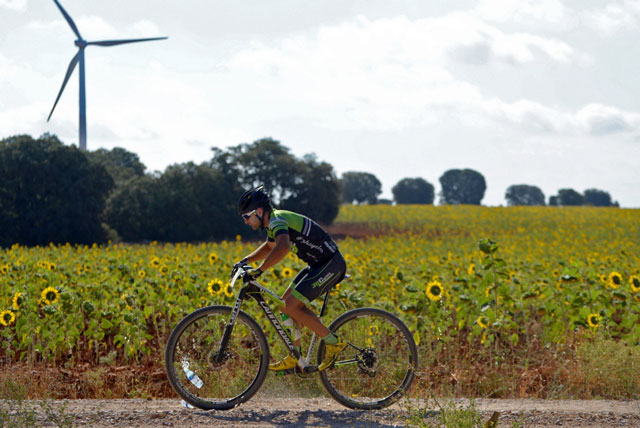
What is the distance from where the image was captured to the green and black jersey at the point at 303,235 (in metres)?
6.02

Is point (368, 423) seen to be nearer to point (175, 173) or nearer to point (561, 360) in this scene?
point (561, 360)

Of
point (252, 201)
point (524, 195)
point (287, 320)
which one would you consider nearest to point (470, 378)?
point (287, 320)

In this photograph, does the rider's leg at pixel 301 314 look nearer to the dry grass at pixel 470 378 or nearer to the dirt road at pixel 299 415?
the dirt road at pixel 299 415

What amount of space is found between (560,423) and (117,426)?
13.5 ft

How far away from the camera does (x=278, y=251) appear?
5.89 m

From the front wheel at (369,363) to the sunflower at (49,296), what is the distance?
4.17m

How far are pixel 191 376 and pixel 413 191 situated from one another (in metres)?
105

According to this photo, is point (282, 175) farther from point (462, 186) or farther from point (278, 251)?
point (462, 186)

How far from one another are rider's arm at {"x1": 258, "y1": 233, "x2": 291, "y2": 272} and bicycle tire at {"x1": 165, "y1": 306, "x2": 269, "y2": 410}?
0.73 meters

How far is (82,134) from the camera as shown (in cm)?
4469

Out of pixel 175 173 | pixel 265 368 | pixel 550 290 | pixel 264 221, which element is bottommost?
pixel 265 368

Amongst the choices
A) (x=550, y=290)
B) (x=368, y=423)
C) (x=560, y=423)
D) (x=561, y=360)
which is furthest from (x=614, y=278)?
(x=368, y=423)

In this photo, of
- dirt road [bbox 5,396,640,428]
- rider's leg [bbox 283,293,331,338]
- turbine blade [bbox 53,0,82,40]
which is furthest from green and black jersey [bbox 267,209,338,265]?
turbine blade [bbox 53,0,82,40]

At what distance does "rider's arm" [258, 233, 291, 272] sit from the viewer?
5.88m
